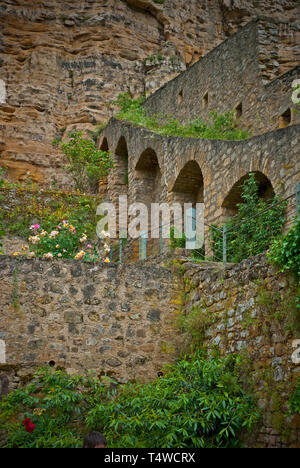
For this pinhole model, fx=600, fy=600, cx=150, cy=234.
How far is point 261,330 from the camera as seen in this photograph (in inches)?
262

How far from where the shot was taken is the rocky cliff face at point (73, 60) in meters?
19.7

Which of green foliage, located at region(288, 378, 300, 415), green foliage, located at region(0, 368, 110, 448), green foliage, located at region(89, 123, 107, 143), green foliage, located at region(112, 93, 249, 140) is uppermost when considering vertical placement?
green foliage, located at region(89, 123, 107, 143)

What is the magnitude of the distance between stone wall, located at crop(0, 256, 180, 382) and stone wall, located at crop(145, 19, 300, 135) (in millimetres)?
5913

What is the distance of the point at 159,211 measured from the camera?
14539 millimetres

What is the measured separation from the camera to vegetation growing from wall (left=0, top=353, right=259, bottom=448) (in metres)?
6.30

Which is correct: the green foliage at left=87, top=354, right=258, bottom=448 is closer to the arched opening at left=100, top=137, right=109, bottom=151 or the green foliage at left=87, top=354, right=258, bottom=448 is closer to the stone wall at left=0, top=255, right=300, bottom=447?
the stone wall at left=0, top=255, right=300, bottom=447

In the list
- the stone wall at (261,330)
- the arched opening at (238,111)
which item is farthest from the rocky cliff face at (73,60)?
the stone wall at (261,330)

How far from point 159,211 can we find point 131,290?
598 centimetres

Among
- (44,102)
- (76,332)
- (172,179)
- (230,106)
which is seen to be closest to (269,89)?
(230,106)

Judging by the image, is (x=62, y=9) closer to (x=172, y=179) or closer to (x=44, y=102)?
(x=44, y=102)

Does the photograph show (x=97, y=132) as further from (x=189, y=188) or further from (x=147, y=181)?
(x=189, y=188)

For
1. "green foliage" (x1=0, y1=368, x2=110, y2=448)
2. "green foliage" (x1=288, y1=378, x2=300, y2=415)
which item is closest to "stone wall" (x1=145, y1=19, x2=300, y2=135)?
"green foliage" (x1=0, y1=368, x2=110, y2=448)

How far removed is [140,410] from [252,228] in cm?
360

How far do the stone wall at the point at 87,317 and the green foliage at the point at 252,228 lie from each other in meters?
1.31
